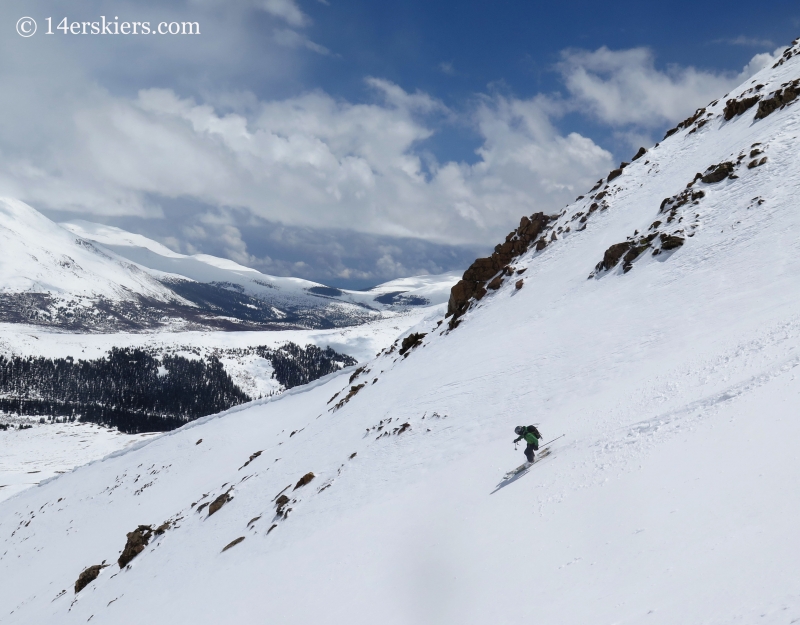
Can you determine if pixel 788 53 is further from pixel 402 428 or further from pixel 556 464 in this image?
pixel 556 464

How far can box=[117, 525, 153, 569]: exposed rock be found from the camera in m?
31.7

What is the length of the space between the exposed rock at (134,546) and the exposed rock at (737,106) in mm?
68136

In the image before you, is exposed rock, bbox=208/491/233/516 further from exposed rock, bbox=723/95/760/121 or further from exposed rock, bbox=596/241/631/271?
exposed rock, bbox=723/95/760/121

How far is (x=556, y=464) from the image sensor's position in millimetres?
14484

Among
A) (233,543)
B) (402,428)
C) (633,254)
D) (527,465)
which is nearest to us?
(527,465)

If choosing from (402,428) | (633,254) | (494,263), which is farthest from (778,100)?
(402,428)

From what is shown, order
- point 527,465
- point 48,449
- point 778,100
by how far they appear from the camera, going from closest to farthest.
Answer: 1. point 527,465
2. point 778,100
3. point 48,449

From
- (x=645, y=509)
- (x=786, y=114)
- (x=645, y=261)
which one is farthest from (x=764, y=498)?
(x=786, y=114)

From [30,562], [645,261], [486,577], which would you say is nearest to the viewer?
[486,577]

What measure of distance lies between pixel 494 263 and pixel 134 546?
150ft

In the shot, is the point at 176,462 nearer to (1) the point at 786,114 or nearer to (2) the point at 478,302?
(2) the point at 478,302

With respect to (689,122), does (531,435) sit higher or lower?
lower

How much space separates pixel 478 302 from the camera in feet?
155

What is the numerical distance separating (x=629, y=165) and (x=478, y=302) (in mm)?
27204
